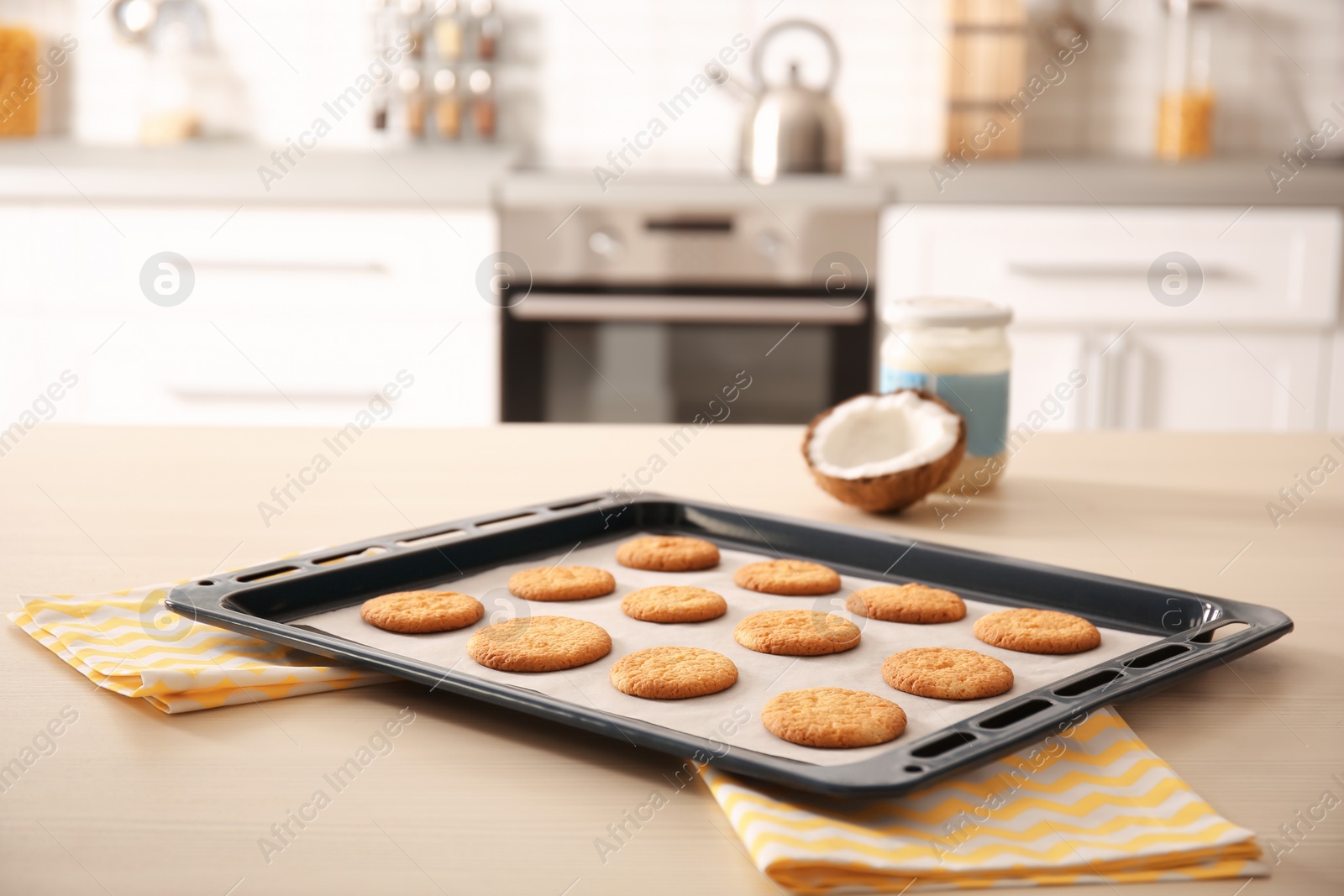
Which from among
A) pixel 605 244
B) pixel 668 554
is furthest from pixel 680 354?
pixel 668 554

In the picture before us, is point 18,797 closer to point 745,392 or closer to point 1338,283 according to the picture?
point 745,392

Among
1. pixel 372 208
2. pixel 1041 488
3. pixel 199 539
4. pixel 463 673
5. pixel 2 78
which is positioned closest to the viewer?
pixel 463 673

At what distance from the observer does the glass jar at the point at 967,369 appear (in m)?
1.17

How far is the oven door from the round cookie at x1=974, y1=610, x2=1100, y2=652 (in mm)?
1738

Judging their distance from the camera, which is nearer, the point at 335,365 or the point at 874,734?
the point at 874,734

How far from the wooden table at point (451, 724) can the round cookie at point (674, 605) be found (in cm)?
15

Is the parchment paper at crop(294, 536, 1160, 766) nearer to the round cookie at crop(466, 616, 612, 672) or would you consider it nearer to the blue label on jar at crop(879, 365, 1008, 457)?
the round cookie at crop(466, 616, 612, 672)

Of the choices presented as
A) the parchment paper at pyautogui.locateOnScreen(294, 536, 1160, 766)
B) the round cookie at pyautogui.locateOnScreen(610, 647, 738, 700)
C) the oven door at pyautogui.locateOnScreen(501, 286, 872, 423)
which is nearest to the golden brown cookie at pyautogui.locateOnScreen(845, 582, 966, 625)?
the parchment paper at pyautogui.locateOnScreen(294, 536, 1160, 766)

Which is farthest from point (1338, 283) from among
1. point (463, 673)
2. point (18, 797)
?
point (18, 797)

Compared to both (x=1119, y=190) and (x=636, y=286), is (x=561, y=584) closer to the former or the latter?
(x=636, y=286)

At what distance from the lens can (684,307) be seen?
2.52 metres

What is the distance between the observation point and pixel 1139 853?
20.6 inches

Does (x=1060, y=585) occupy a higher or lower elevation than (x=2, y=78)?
lower

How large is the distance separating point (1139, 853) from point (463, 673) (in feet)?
1.09
